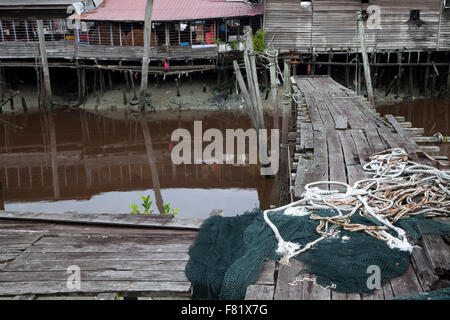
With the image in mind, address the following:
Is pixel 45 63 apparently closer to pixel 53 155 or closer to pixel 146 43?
pixel 146 43

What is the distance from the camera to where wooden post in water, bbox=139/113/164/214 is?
9.50 metres

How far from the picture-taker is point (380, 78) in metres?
21.7

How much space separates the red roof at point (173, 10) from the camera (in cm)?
2161

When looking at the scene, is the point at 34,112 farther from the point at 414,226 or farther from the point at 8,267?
the point at 414,226

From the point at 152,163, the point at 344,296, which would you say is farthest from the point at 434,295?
the point at 152,163

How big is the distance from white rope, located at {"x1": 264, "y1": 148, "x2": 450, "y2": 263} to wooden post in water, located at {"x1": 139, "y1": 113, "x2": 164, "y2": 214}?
5.28 m

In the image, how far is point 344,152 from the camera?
5656 mm

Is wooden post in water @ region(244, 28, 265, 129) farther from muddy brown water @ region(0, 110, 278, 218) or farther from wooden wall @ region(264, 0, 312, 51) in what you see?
wooden wall @ region(264, 0, 312, 51)

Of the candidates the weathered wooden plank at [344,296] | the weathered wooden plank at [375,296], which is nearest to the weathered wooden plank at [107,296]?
the weathered wooden plank at [344,296]

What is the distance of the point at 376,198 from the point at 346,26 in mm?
19852

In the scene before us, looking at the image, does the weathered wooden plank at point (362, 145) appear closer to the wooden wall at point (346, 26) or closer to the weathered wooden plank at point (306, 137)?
the weathered wooden plank at point (306, 137)

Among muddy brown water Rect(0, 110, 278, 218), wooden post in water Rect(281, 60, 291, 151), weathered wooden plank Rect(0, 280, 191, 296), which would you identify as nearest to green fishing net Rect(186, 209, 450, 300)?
weathered wooden plank Rect(0, 280, 191, 296)
